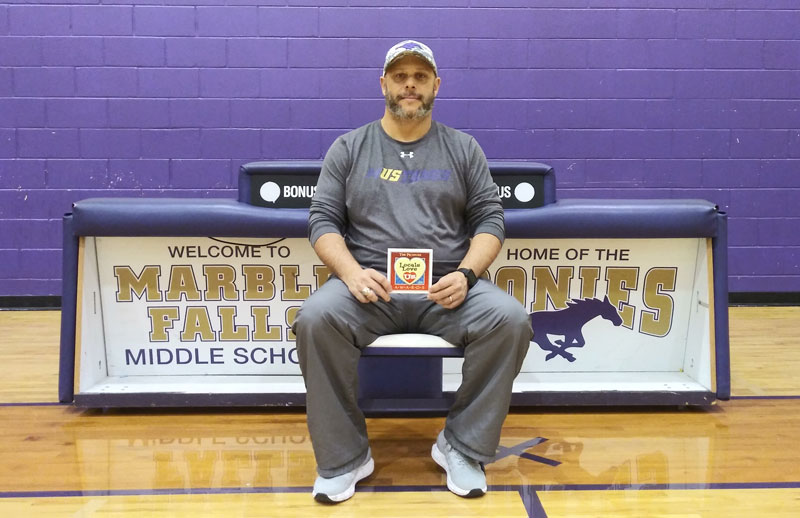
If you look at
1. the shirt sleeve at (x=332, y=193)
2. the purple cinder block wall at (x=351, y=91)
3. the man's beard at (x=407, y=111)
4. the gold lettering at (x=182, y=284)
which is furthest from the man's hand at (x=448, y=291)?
the purple cinder block wall at (x=351, y=91)

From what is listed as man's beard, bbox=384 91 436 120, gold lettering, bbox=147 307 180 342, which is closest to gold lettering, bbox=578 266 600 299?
man's beard, bbox=384 91 436 120

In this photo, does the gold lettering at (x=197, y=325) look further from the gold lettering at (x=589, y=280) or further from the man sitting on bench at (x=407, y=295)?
the gold lettering at (x=589, y=280)

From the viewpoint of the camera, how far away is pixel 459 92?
504 cm

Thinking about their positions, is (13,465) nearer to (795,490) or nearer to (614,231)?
(614,231)

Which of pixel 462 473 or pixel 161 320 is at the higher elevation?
pixel 161 320

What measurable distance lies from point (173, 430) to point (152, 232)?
0.75 metres

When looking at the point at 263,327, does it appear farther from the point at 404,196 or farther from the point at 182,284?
the point at 404,196

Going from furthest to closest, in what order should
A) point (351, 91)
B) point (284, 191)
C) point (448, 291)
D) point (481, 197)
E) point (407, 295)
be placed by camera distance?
1. point (351, 91)
2. point (284, 191)
3. point (481, 197)
4. point (407, 295)
5. point (448, 291)

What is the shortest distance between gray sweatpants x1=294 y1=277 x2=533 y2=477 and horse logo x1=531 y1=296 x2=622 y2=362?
0.75 meters

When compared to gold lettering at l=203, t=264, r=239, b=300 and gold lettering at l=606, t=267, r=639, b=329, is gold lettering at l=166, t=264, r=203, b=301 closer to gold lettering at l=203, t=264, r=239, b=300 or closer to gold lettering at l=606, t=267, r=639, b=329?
gold lettering at l=203, t=264, r=239, b=300

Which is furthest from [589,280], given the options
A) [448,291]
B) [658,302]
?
[448,291]

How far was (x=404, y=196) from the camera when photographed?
2490mm

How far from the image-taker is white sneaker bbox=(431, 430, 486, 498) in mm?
2238

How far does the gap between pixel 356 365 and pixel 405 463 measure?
1.47ft
